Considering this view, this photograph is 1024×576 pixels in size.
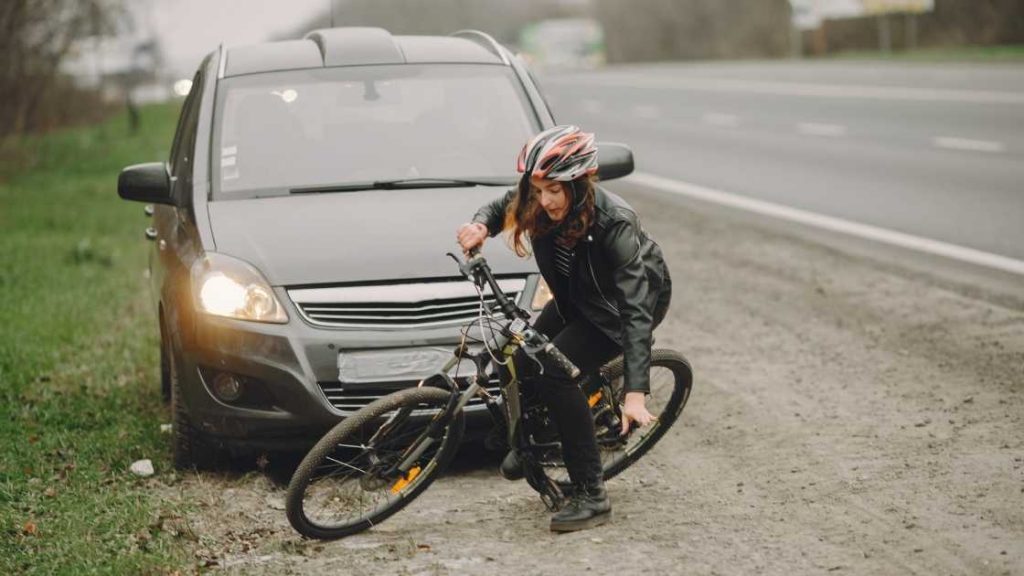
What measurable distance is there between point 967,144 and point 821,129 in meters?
3.46

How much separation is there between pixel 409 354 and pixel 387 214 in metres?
0.92

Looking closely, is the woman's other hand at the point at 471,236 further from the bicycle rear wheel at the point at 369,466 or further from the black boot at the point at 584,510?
the black boot at the point at 584,510

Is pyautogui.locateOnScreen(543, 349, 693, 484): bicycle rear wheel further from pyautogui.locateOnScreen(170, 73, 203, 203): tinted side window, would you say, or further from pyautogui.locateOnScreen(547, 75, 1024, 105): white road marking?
pyautogui.locateOnScreen(547, 75, 1024, 105): white road marking

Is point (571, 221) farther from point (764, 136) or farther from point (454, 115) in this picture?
point (764, 136)

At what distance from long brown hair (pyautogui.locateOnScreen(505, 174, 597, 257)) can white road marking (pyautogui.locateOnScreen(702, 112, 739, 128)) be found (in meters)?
18.5

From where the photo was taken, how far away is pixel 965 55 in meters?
35.9

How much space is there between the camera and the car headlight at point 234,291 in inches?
249

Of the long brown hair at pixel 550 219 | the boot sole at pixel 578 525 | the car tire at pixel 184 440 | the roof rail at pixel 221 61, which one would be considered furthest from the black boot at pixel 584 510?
the roof rail at pixel 221 61

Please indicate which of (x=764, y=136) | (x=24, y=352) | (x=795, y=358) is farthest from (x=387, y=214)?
(x=764, y=136)

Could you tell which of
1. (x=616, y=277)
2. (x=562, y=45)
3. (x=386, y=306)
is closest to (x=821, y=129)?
(x=386, y=306)

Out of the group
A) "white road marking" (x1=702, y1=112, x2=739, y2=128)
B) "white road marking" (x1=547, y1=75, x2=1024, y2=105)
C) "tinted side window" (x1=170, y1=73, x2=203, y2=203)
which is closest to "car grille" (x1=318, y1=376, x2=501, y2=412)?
"tinted side window" (x1=170, y1=73, x2=203, y2=203)

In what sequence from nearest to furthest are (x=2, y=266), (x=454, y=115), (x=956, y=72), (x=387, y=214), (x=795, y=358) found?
(x=387, y=214)
(x=454, y=115)
(x=795, y=358)
(x=2, y=266)
(x=956, y=72)

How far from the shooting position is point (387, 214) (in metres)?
6.93

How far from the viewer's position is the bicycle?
5617 mm
